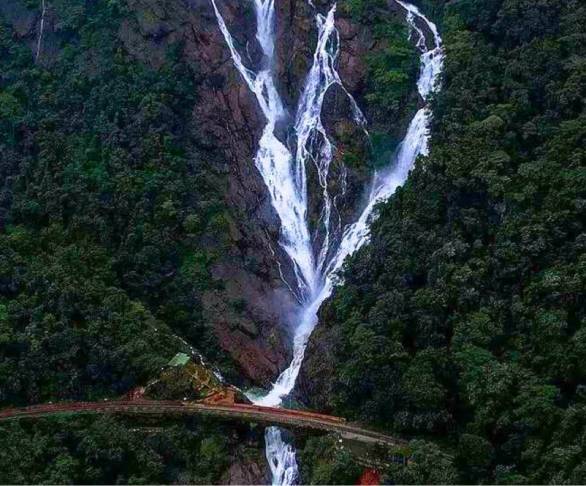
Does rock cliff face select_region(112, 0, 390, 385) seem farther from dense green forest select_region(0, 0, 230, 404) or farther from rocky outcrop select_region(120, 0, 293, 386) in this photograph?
dense green forest select_region(0, 0, 230, 404)

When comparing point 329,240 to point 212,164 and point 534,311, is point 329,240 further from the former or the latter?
point 534,311

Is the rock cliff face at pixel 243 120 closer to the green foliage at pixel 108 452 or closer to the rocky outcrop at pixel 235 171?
the rocky outcrop at pixel 235 171

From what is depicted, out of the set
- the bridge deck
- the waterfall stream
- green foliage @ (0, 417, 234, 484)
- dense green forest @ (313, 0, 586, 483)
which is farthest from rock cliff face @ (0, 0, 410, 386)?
green foliage @ (0, 417, 234, 484)

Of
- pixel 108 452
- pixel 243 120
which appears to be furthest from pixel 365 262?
pixel 108 452

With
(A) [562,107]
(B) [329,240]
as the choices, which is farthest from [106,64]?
(A) [562,107]

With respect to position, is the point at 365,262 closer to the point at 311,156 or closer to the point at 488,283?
the point at 488,283

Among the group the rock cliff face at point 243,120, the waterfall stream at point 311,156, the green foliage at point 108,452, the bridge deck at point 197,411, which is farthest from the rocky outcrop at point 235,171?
the green foliage at point 108,452
